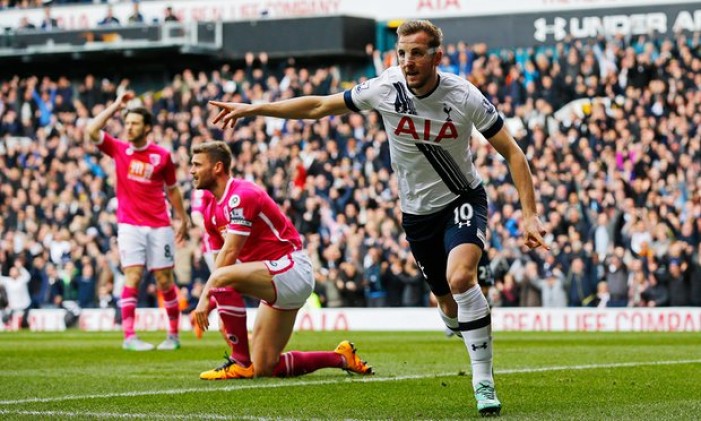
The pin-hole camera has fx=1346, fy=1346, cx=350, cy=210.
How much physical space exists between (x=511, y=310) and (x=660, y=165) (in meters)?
3.88

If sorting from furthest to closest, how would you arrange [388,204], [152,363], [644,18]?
[644,18] < [388,204] < [152,363]

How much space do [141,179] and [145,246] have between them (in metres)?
0.80

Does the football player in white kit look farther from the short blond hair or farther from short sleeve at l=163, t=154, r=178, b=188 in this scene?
short sleeve at l=163, t=154, r=178, b=188

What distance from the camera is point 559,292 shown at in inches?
907

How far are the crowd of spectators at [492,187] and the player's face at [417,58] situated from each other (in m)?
14.5

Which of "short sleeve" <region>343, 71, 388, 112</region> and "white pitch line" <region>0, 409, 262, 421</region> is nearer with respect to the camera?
A: "white pitch line" <region>0, 409, 262, 421</region>

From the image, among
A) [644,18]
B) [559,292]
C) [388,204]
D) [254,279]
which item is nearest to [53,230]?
[388,204]

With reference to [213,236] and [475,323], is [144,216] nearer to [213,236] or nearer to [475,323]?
[213,236]

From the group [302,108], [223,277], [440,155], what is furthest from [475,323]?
[223,277]

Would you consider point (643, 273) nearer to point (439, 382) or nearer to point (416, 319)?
point (416, 319)

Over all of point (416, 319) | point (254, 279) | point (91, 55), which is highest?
point (91, 55)

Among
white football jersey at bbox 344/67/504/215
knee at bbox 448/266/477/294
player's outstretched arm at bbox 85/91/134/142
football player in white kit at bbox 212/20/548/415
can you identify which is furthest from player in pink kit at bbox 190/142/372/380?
player's outstretched arm at bbox 85/91/134/142

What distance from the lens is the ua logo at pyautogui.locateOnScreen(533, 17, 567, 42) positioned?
3409cm

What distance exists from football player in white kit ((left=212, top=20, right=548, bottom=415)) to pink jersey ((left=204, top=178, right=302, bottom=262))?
5.69 ft
